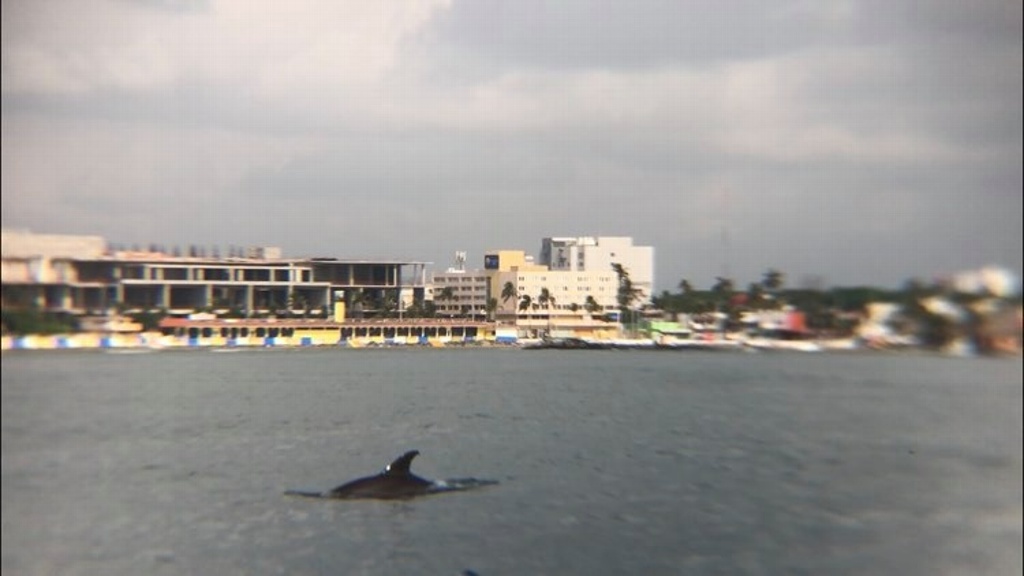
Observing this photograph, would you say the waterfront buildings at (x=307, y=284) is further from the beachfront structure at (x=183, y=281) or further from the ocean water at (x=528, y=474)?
the ocean water at (x=528, y=474)

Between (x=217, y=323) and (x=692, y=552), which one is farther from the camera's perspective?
(x=217, y=323)

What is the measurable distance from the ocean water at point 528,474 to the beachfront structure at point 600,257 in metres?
3.08

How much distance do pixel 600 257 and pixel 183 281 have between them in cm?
1233

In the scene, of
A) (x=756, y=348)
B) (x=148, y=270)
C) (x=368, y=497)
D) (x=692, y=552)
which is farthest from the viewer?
(x=756, y=348)

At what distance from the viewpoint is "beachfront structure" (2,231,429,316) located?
1382cm

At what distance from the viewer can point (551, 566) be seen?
337 inches

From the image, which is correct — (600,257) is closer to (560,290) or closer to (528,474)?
(560,290)

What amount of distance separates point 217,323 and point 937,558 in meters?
13.8

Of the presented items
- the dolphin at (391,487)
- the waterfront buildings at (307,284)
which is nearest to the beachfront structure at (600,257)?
the waterfront buildings at (307,284)

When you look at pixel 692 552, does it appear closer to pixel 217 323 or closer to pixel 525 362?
pixel 217 323

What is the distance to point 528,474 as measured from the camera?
13758mm

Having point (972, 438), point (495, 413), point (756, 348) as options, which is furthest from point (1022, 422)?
point (495, 413)

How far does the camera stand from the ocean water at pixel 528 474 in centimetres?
917

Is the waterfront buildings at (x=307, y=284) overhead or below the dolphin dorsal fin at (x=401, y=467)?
overhead
